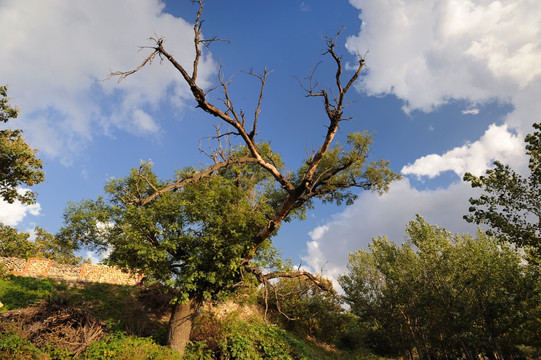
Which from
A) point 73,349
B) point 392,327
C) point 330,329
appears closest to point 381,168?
point 73,349

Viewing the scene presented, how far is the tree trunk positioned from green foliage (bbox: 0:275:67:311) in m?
5.93

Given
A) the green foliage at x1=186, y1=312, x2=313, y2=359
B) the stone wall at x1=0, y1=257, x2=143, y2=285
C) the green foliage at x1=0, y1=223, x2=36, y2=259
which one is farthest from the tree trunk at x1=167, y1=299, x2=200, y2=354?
the stone wall at x1=0, y1=257, x2=143, y2=285

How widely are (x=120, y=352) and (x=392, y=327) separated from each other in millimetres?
27242

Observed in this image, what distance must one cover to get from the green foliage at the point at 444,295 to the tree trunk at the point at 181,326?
60.1ft

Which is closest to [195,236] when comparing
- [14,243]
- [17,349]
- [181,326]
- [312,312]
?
[181,326]

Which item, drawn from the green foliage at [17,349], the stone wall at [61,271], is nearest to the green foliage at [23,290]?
the green foliage at [17,349]

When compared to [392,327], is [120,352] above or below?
below

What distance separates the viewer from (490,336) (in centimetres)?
1888

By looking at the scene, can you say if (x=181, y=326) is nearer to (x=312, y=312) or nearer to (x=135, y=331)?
(x=135, y=331)

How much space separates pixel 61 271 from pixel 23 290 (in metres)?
10.4

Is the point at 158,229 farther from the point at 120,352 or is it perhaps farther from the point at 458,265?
the point at 458,265

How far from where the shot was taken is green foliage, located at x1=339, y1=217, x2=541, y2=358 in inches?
713

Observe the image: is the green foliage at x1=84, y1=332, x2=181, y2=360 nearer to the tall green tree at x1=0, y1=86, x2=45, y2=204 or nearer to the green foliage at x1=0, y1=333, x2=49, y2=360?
the green foliage at x1=0, y1=333, x2=49, y2=360

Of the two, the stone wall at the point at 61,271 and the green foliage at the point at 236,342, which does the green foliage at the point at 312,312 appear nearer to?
the green foliage at the point at 236,342
